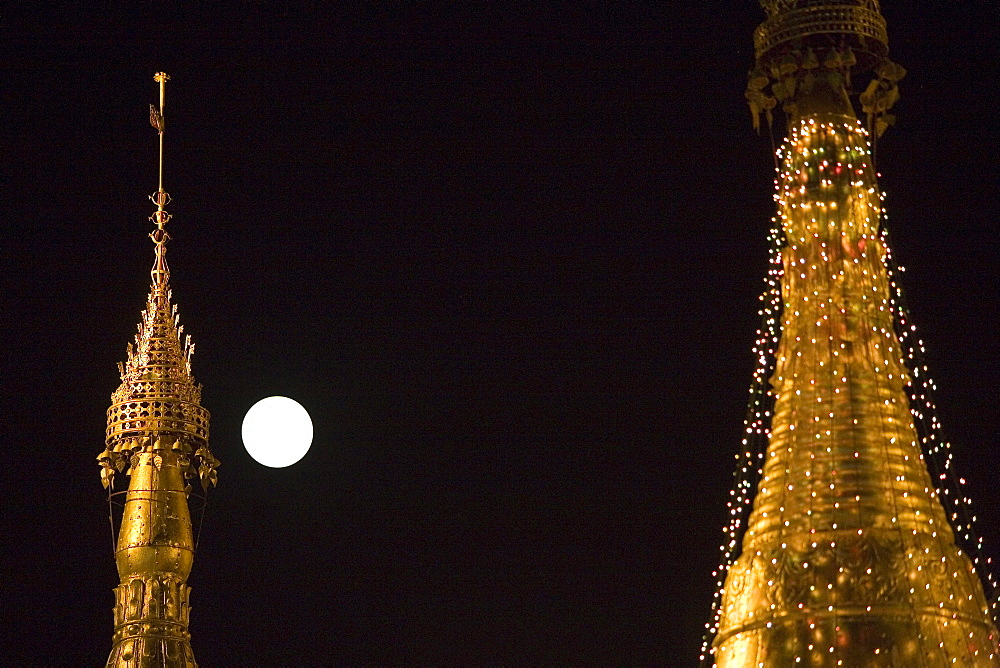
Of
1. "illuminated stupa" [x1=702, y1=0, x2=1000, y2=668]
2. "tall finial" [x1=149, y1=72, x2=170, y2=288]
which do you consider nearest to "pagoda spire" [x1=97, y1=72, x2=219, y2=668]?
"tall finial" [x1=149, y1=72, x2=170, y2=288]

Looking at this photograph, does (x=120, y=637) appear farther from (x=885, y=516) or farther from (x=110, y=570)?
(x=885, y=516)

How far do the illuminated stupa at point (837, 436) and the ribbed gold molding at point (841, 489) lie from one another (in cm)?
1

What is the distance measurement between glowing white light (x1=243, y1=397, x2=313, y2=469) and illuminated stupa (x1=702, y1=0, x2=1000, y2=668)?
15.4ft

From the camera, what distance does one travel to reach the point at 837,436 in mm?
18578

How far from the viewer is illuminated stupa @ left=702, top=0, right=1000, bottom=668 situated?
17875mm

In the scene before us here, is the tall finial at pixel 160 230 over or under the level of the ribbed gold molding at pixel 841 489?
over

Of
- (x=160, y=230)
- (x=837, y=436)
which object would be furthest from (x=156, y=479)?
(x=837, y=436)

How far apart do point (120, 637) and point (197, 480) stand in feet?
12.7

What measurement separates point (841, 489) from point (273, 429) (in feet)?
20.2

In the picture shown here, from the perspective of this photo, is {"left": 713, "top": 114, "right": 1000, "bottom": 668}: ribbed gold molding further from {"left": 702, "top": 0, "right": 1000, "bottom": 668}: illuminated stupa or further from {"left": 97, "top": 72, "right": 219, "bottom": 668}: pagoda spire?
{"left": 97, "top": 72, "right": 219, "bottom": 668}: pagoda spire

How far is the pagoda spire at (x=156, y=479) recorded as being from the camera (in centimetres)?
1944

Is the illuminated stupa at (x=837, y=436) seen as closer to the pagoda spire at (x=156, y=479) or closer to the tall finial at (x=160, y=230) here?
the pagoda spire at (x=156, y=479)

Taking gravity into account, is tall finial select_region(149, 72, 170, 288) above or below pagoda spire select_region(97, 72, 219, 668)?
above

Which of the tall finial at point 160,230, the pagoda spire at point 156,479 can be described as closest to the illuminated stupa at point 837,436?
the pagoda spire at point 156,479
